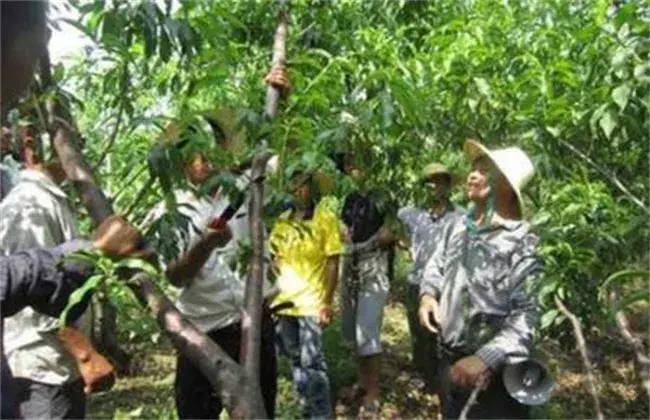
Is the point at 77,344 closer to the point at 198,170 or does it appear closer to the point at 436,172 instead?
the point at 198,170

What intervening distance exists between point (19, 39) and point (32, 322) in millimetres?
2082

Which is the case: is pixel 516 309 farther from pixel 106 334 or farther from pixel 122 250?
pixel 106 334

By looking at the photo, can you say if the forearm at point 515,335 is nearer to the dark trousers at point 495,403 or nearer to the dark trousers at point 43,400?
the dark trousers at point 495,403

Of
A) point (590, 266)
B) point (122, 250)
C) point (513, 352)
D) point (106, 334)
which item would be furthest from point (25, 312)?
point (106, 334)

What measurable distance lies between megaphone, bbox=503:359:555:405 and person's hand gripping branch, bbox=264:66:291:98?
4.14 ft

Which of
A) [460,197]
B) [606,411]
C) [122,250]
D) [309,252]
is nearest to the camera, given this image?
[122,250]

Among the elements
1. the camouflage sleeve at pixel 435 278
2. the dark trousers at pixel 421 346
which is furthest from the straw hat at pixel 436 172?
the camouflage sleeve at pixel 435 278

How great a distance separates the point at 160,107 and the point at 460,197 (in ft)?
8.97

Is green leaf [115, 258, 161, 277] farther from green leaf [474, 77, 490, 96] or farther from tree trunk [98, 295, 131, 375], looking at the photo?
tree trunk [98, 295, 131, 375]

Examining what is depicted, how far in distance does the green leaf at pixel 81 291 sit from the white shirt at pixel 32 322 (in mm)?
975

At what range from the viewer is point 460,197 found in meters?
6.38

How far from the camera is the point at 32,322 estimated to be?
2822mm

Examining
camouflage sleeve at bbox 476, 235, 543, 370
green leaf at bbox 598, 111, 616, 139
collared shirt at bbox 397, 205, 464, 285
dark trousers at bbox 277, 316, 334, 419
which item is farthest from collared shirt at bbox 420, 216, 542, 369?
collared shirt at bbox 397, 205, 464, 285

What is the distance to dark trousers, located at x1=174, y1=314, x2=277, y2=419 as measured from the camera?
3.52 m
